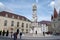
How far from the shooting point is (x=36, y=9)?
42156 mm

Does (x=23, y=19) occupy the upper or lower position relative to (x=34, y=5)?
lower

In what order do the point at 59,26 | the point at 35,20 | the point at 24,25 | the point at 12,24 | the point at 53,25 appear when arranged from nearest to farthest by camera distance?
the point at 35,20
the point at 12,24
the point at 24,25
the point at 59,26
the point at 53,25

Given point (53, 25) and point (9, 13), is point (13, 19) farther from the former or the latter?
point (53, 25)

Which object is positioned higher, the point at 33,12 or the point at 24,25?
the point at 33,12

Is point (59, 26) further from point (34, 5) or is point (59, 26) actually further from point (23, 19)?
point (34, 5)

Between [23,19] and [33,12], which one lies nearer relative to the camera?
[33,12]

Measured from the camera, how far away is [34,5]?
42344mm

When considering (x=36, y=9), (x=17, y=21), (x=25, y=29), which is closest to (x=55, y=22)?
(x=25, y=29)

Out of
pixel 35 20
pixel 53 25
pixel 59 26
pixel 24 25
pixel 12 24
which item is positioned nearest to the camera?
pixel 35 20

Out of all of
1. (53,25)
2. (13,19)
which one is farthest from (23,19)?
(53,25)

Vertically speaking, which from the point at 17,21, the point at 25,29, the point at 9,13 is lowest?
the point at 25,29

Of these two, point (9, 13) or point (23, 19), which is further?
point (23, 19)

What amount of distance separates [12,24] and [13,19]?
7.72 ft

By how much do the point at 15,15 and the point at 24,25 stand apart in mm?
6892
